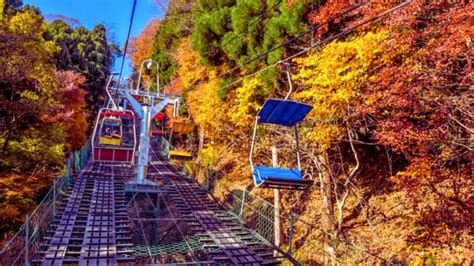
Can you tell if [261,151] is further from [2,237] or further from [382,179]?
[2,237]

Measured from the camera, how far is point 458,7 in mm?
5664

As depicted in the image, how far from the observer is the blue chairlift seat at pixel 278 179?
4711mm

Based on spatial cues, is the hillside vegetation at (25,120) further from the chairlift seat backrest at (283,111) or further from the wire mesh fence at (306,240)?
the chairlift seat backrest at (283,111)

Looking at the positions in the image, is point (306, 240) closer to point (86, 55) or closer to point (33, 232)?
point (33, 232)

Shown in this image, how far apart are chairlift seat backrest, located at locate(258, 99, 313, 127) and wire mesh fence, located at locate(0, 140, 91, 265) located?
10.8 feet

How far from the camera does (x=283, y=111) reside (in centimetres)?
483

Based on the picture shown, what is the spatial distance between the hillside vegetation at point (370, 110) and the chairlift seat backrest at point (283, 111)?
25.4 inches

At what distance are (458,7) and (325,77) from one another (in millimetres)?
2373

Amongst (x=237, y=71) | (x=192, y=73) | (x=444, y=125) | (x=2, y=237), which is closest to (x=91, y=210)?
(x=2, y=237)

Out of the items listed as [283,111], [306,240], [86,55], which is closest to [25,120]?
[306,240]

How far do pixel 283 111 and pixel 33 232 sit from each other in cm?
423

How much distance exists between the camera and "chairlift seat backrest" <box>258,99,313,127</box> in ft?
15.2

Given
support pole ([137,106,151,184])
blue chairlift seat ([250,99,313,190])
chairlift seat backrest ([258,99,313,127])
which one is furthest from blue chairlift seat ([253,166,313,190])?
support pole ([137,106,151,184])

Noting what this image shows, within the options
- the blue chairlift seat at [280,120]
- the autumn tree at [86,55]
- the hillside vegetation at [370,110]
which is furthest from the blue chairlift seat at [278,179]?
the autumn tree at [86,55]
